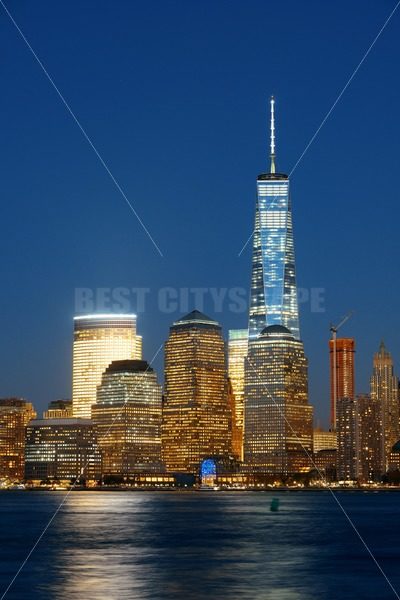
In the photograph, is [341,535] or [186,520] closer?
[341,535]

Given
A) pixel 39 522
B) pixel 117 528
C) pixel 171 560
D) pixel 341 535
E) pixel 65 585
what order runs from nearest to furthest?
pixel 65 585, pixel 171 560, pixel 341 535, pixel 117 528, pixel 39 522

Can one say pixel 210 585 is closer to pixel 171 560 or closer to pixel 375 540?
pixel 171 560

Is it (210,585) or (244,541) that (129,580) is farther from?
(244,541)

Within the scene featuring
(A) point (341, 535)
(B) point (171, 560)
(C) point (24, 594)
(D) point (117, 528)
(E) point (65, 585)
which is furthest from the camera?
(D) point (117, 528)

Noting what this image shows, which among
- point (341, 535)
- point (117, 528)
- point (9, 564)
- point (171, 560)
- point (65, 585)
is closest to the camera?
point (65, 585)

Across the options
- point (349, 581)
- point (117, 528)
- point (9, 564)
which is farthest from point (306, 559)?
point (117, 528)

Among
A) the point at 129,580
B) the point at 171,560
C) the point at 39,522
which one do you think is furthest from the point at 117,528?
the point at 129,580
